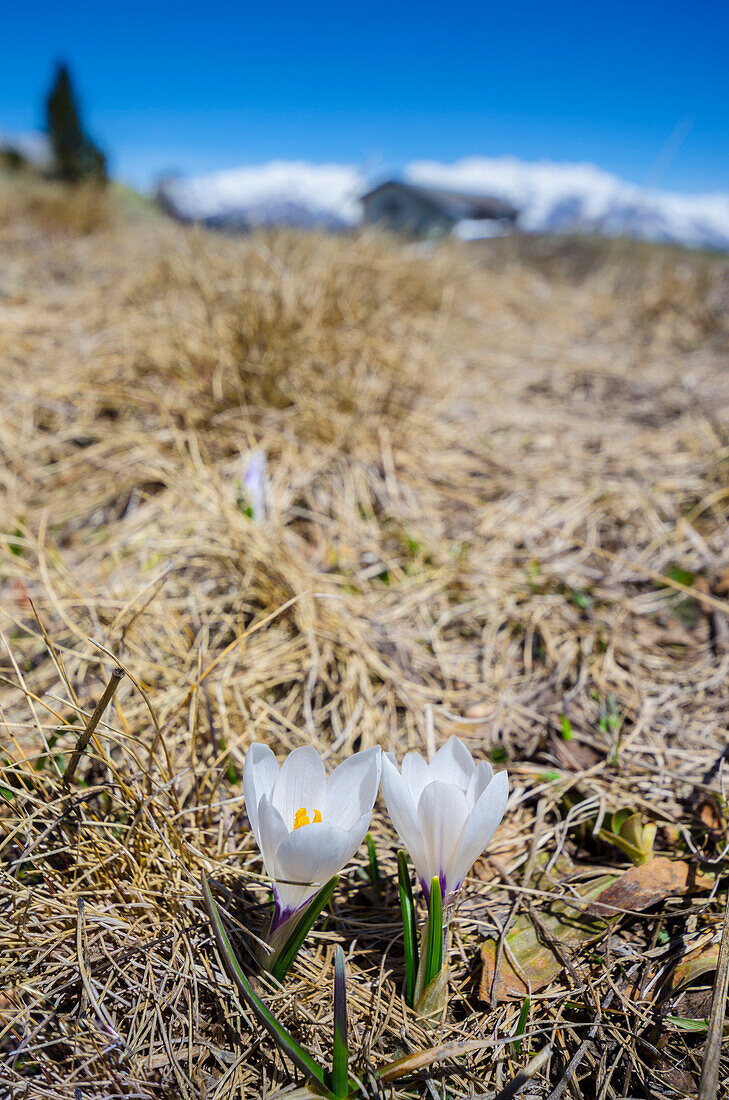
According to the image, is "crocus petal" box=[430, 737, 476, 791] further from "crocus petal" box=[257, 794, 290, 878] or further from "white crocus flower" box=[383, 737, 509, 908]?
"crocus petal" box=[257, 794, 290, 878]

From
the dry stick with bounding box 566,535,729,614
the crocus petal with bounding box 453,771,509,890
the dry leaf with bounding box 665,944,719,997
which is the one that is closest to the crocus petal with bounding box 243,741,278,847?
the crocus petal with bounding box 453,771,509,890

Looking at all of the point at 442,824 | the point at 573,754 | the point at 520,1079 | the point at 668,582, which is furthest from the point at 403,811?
the point at 668,582

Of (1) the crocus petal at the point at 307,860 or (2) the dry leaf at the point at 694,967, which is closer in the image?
(1) the crocus petal at the point at 307,860

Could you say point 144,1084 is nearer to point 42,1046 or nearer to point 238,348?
point 42,1046

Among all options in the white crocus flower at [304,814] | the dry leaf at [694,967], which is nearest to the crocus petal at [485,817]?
the white crocus flower at [304,814]

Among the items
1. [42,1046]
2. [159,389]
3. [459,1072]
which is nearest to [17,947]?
[42,1046]

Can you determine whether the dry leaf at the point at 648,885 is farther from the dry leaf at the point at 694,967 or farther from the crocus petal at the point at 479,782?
the crocus petal at the point at 479,782

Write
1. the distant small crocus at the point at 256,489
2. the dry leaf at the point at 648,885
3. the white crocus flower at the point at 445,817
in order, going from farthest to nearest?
1. the distant small crocus at the point at 256,489
2. the dry leaf at the point at 648,885
3. the white crocus flower at the point at 445,817
